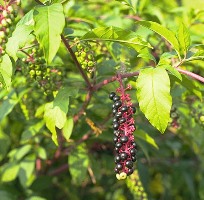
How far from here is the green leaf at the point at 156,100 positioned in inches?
73.8

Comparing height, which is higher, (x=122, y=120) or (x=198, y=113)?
(x=122, y=120)

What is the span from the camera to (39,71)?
2.32 m

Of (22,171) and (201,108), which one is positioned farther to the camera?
(22,171)

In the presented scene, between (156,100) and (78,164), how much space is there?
127 centimetres

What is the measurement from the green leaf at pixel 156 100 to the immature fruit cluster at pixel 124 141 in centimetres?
8

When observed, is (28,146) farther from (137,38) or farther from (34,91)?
(137,38)

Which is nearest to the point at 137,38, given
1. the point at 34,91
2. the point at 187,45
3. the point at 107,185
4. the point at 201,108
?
the point at 187,45

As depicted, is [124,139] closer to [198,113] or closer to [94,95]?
[198,113]

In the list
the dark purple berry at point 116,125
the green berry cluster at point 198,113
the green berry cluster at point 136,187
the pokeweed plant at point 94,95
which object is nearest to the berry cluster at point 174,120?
the pokeweed plant at point 94,95

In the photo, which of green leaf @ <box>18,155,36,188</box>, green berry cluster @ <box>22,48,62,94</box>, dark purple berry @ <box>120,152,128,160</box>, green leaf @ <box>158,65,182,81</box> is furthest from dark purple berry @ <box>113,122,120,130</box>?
green leaf @ <box>18,155,36,188</box>

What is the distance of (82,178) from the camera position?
9.87ft

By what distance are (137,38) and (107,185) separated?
2.55 m

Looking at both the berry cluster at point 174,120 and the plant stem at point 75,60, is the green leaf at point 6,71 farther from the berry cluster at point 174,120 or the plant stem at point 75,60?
the berry cluster at point 174,120

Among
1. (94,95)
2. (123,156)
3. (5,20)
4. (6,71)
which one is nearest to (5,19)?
(5,20)
